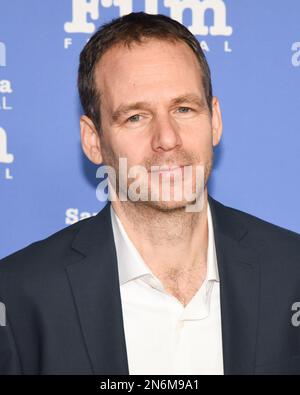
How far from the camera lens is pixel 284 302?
2.49 metres

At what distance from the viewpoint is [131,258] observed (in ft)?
8.25

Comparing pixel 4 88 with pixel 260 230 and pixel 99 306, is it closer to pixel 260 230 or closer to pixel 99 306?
pixel 99 306

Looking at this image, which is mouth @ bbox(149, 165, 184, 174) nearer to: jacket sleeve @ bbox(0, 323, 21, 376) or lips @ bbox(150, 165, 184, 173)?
lips @ bbox(150, 165, 184, 173)

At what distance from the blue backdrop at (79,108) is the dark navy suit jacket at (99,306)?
0.46 metres

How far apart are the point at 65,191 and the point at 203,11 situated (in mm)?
894

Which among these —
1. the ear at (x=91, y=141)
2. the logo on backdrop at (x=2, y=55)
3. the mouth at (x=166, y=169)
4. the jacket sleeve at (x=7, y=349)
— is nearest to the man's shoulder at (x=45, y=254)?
the jacket sleeve at (x=7, y=349)

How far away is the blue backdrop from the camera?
9.68 ft

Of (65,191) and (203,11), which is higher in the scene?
(203,11)

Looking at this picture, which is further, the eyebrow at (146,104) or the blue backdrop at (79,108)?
the blue backdrop at (79,108)

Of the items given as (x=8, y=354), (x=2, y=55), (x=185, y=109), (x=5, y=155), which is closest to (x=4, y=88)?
(x=2, y=55)

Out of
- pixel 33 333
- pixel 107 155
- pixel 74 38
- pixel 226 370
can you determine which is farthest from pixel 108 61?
pixel 226 370

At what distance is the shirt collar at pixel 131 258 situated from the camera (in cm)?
249

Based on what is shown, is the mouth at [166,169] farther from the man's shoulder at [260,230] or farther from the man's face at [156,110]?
the man's shoulder at [260,230]
